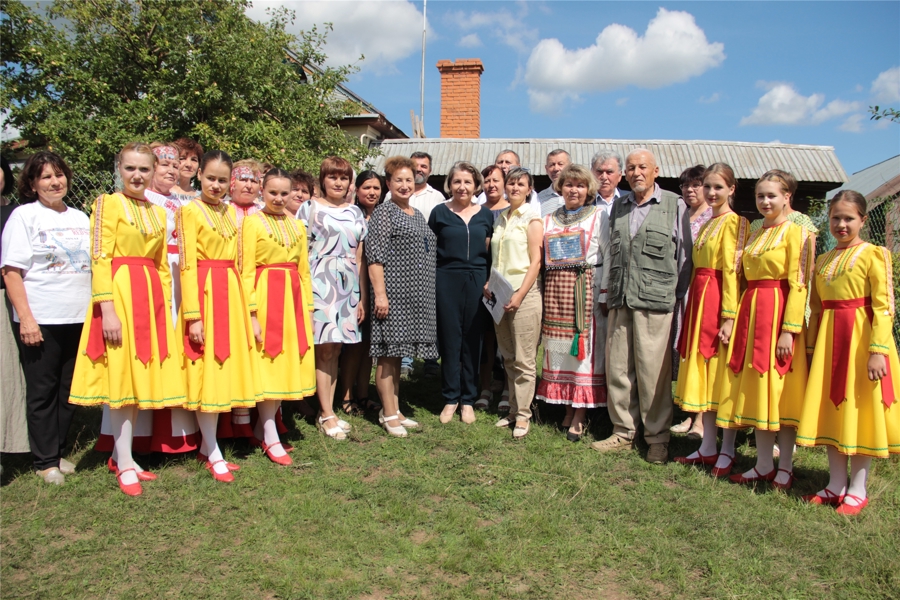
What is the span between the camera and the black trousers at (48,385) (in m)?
3.75

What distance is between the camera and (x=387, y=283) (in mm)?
4723

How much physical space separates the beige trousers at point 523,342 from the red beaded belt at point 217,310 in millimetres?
2036

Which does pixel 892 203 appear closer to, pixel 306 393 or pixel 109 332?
pixel 306 393

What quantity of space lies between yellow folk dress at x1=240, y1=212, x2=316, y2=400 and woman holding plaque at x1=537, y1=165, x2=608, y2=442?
186 cm

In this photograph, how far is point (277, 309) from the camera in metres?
4.09

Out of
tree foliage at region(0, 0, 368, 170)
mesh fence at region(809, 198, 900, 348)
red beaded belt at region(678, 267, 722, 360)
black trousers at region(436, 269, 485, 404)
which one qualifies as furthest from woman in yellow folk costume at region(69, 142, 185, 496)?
tree foliage at region(0, 0, 368, 170)

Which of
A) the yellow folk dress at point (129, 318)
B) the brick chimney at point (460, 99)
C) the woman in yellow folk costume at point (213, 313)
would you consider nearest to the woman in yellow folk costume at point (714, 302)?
the woman in yellow folk costume at point (213, 313)

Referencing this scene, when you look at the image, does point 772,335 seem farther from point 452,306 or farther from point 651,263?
point 452,306

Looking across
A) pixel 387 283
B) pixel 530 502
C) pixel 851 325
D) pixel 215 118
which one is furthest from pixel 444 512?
pixel 215 118

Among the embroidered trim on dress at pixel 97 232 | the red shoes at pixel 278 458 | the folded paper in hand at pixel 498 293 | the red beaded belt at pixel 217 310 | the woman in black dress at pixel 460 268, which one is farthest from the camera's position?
the woman in black dress at pixel 460 268

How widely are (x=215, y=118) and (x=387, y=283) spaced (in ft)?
23.2

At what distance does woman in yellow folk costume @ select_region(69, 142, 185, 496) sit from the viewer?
3473 mm

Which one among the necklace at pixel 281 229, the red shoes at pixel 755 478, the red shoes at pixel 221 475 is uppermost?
the necklace at pixel 281 229

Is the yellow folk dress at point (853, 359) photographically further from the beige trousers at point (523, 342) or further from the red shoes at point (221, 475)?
the red shoes at point (221, 475)
